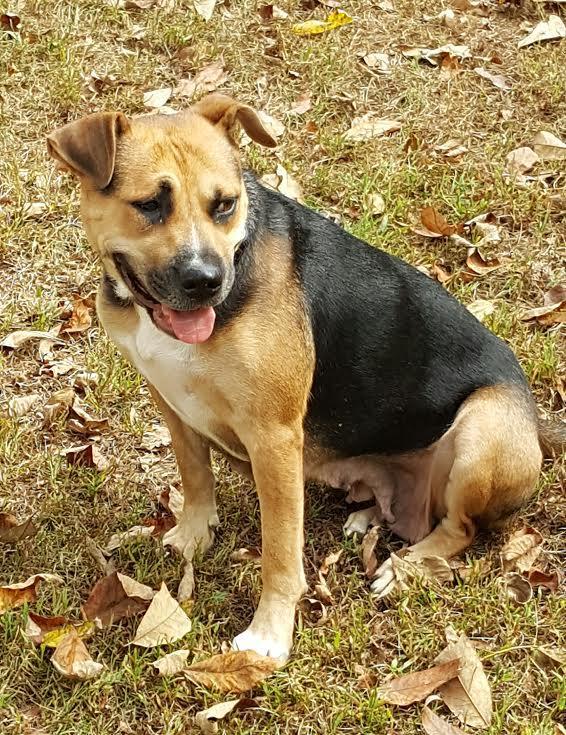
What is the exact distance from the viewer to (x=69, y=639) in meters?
3.88

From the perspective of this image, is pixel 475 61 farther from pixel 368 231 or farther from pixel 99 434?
pixel 99 434

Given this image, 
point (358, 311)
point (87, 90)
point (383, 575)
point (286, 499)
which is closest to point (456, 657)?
point (383, 575)

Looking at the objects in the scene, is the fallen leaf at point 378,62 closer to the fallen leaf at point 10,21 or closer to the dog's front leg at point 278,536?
the fallen leaf at point 10,21

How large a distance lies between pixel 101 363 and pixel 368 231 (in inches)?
70.1

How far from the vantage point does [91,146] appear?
11.3 ft

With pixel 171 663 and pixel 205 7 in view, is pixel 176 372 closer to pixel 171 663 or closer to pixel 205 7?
pixel 171 663

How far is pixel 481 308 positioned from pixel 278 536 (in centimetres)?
232

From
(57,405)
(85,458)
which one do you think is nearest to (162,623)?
(85,458)

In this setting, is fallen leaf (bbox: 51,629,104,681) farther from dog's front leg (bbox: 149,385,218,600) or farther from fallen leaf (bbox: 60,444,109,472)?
fallen leaf (bbox: 60,444,109,472)

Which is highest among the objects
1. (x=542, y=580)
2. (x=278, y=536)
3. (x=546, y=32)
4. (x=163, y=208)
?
(x=163, y=208)

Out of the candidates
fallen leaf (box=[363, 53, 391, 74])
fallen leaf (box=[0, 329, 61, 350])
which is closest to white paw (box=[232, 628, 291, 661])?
fallen leaf (box=[0, 329, 61, 350])

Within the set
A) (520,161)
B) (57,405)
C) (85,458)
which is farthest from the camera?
(520,161)

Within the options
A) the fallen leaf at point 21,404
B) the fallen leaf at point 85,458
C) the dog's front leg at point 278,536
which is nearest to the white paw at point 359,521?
the dog's front leg at point 278,536

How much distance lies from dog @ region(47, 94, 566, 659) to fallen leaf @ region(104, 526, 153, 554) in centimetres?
18
